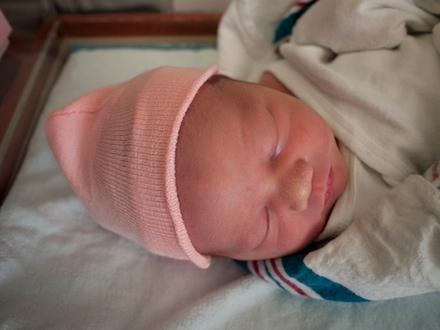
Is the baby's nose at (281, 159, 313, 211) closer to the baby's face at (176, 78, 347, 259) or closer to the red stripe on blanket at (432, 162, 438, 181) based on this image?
the baby's face at (176, 78, 347, 259)

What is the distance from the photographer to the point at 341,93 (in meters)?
0.73

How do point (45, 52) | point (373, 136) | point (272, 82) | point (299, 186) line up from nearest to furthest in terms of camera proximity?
point (299, 186)
point (373, 136)
point (272, 82)
point (45, 52)

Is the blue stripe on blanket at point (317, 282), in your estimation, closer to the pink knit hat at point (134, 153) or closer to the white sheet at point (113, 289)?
the white sheet at point (113, 289)

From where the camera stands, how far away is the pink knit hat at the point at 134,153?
23.6 inches

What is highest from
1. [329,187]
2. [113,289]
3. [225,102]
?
[225,102]

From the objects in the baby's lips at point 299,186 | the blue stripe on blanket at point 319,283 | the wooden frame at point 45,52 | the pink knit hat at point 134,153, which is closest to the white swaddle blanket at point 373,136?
the blue stripe on blanket at point 319,283

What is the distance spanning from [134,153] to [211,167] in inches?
4.8

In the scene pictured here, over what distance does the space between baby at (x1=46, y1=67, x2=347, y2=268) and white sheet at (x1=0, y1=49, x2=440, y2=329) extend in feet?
0.30

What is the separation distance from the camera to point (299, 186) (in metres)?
0.58

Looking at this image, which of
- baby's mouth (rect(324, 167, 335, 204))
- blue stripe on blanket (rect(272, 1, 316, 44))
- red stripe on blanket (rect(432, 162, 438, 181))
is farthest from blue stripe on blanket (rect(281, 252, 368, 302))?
blue stripe on blanket (rect(272, 1, 316, 44))

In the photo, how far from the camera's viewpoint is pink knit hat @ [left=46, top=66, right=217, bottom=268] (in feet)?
1.97

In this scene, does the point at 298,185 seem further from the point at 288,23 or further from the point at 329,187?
the point at 288,23

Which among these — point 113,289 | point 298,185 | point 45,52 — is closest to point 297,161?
point 298,185

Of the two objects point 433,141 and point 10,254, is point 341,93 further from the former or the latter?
point 10,254
